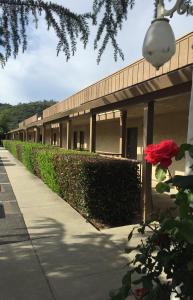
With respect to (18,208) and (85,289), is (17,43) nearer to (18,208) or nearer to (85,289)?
(85,289)

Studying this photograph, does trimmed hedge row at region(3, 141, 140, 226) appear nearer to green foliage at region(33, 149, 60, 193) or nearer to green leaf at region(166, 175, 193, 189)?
green foliage at region(33, 149, 60, 193)

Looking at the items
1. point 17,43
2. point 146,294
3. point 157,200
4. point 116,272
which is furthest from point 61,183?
point 146,294

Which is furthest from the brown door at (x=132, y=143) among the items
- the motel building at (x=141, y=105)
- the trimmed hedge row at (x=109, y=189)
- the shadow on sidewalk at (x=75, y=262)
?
the shadow on sidewalk at (x=75, y=262)

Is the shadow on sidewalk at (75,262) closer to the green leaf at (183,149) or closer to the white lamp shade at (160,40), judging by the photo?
the green leaf at (183,149)

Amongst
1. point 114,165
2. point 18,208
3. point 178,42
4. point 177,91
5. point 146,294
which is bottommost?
point 18,208

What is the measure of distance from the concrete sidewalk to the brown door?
9.71 m

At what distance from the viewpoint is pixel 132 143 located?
18391 millimetres

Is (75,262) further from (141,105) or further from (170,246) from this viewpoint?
(141,105)

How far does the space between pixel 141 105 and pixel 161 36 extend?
6.30 metres

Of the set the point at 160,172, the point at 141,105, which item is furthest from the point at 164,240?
the point at 141,105

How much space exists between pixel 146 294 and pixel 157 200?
7268 mm

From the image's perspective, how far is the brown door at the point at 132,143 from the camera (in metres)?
17.9

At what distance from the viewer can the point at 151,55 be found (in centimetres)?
375

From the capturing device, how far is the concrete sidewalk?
14.7 feet
